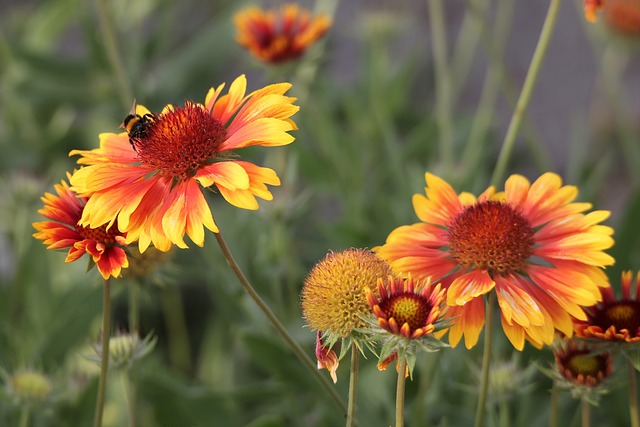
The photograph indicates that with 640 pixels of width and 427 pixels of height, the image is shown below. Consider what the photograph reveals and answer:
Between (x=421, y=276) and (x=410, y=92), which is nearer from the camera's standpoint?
(x=421, y=276)

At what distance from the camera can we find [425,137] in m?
1.76

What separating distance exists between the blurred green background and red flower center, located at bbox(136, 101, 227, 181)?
21cm

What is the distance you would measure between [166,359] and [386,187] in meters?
0.57

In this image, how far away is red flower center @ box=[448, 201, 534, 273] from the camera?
30.3 inches

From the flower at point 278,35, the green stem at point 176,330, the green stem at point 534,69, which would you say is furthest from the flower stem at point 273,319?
the green stem at point 176,330

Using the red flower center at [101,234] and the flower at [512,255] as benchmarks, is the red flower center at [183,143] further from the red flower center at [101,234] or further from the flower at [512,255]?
the flower at [512,255]

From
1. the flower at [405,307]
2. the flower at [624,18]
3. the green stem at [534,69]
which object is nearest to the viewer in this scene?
the flower at [405,307]

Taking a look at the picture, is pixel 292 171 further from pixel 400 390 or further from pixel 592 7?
A: pixel 400 390

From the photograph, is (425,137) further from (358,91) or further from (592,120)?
(592,120)

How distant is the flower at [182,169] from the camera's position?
701 mm

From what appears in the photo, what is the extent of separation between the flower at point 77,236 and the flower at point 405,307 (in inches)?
7.7

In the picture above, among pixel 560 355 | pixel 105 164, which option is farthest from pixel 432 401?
pixel 105 164

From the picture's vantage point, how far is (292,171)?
51.6 inches

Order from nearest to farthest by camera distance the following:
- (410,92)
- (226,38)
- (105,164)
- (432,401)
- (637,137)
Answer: (105,164) → (432,401) → (226,38) → (637,137) → (410,92)
